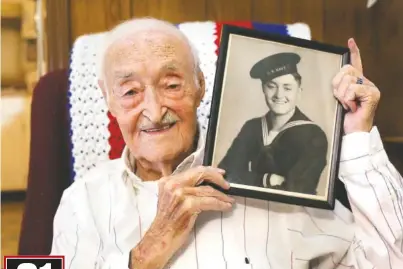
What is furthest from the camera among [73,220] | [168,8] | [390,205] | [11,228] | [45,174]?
[168,8]

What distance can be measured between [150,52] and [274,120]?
24 centimetres

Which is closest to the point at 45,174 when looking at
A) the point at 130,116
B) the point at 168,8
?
the point at 130,116

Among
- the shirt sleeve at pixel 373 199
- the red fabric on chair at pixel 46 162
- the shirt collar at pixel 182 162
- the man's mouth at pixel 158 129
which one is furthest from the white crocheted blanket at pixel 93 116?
the shirt sleeve at pixel 373 199

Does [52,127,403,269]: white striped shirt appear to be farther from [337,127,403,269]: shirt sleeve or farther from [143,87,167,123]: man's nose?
[143,87,167,123]: man's nose

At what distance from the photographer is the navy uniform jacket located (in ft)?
2.67

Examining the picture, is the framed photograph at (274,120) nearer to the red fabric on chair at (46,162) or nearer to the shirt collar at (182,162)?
the shirt collar at (182,162)

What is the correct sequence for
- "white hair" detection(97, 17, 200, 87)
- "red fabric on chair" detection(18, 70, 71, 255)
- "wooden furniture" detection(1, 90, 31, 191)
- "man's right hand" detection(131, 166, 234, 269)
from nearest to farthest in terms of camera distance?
"man's right hand" detection(131, 166, 234, 269)
"white hair" detection(97, 17, 200, 87)
"red fabric on chair" detection(18, 70, 71, 255)
"wooden furniture" detection(1, 90, 31, 191)

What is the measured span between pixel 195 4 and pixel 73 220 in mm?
768

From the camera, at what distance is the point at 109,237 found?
889mm

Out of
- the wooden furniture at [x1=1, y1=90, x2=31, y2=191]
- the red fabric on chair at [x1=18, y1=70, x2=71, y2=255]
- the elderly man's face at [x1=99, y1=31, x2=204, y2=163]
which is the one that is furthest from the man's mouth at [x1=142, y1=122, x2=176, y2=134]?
the wooden furniture at [x1=1, y1=90, x2=31, y2=191]

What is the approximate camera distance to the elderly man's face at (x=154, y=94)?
2.80ft

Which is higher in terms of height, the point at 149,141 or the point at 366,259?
the point at 149,141

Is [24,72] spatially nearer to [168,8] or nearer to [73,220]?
[168,8]

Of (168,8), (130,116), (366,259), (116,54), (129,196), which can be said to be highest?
(168,8)
